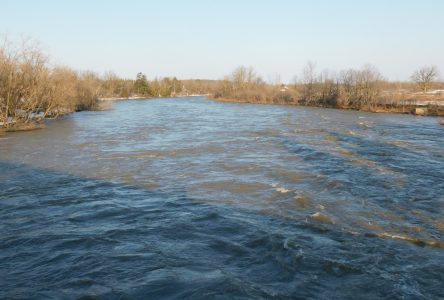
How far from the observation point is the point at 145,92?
115 metres

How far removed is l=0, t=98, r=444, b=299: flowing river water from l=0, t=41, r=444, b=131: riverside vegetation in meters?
13.2

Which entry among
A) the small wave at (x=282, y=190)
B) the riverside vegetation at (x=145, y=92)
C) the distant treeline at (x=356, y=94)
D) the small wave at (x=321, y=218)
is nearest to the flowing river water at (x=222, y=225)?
the small wave at (x=321, y=218)

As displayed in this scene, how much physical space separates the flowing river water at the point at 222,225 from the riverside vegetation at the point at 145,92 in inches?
521

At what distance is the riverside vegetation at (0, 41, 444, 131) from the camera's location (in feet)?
98.6

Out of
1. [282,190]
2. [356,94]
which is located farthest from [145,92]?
[282,190]

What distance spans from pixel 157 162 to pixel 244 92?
2498 inches

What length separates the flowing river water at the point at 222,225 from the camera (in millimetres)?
6324

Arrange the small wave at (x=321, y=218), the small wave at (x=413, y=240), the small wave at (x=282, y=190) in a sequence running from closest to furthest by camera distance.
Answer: the small wave at (x=413, y=240) < the small wave at (x=321, y=218) < the small wave at (x=282, y=190)

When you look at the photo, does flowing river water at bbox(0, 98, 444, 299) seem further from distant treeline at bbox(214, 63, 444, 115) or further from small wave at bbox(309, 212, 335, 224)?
distant treeline at bbox(214, 63, 444, 115)

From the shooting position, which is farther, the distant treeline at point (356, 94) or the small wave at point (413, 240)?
the distant treeline at point (356, 94)

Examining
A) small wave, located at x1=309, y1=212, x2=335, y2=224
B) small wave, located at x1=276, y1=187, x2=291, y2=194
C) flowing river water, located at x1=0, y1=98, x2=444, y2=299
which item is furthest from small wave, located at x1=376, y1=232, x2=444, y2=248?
small wave, located at x1=276, y1=187, x2=291, y2=194

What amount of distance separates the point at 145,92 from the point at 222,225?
363 ft

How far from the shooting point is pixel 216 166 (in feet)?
52.9

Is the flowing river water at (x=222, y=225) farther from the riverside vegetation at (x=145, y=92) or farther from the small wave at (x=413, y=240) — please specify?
the riverside vegetation at (x=145, y=92)
